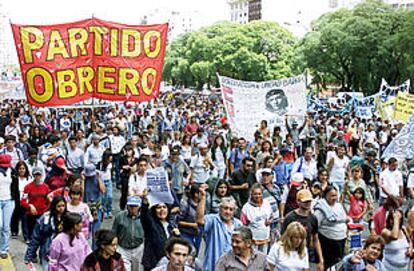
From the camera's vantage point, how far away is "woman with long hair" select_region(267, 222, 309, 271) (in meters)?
4.82

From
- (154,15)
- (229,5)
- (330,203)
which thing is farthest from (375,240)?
(154,15)

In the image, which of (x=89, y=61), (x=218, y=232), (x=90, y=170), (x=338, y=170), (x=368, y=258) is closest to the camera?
(x=368, y=258)

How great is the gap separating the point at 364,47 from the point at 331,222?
31.4 metres

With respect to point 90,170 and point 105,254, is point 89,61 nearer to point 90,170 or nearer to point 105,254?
point 90,170

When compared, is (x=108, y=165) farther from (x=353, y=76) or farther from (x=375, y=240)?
(x=353, y=76)

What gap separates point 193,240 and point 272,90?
779cm

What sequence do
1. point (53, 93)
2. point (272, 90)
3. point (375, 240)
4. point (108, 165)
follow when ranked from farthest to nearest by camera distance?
point (272, 90)
point (53, 93)
point (108, 165)
point (375, 240)

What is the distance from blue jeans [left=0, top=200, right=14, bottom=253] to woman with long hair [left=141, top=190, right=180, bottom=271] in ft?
8.21

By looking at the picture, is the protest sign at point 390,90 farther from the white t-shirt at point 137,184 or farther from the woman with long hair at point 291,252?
the woman with long hair at point 291,252

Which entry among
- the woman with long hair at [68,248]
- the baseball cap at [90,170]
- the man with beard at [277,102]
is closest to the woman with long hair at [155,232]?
the woman with long hair at [68,248]

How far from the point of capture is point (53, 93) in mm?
9930

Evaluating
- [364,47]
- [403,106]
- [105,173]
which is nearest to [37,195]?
[105,173]

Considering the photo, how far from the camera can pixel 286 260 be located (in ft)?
15.8

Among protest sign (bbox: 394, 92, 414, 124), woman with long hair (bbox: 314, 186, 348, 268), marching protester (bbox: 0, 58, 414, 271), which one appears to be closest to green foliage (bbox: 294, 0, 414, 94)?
protest sign (bbox: 394, 92, 414, 124)
